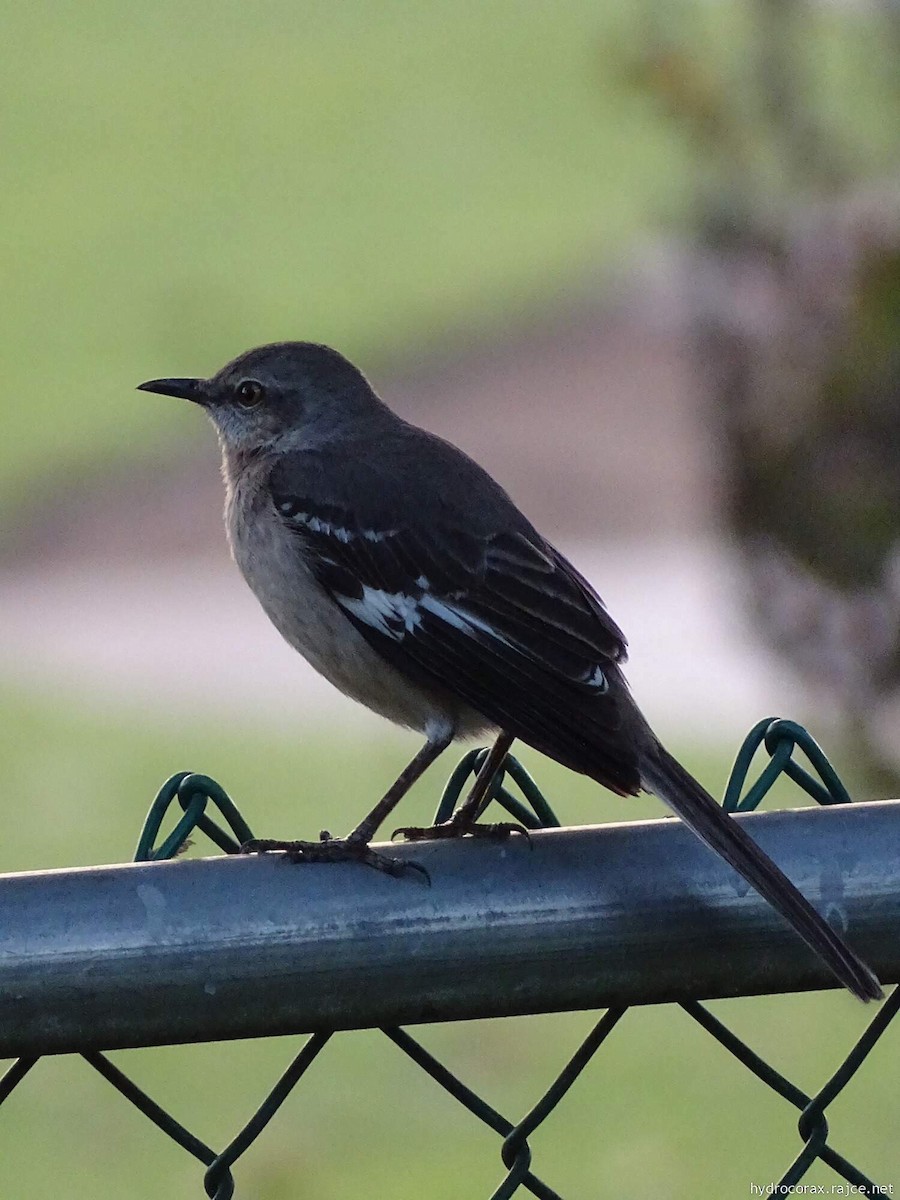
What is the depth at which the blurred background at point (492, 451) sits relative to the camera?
6.25 meters

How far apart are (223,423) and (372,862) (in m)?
2.62

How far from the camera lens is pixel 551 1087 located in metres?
2.62

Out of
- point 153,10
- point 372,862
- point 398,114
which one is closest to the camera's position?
point 372,862

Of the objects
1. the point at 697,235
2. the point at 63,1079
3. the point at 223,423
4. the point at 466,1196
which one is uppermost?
the point at 697,235

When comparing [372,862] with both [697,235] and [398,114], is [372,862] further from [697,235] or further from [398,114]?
[398,114]

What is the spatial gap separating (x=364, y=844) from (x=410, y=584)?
126cm

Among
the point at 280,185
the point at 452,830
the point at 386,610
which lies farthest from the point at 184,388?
the point at 280,185

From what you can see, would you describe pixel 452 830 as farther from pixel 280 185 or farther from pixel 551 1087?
pixel 280 185

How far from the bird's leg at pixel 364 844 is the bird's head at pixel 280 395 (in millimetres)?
1065

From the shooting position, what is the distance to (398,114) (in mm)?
29297

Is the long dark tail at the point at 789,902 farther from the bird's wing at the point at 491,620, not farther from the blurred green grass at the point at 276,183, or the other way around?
the blurred green grass at the point at 276,183

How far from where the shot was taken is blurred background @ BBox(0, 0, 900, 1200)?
20.5 feet

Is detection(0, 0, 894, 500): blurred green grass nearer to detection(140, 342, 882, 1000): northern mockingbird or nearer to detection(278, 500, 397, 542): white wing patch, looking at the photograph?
detection(140, 342, 882, 1000): northern mockingbird

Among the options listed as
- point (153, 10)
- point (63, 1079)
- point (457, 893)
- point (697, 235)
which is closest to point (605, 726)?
point (457, 893)
